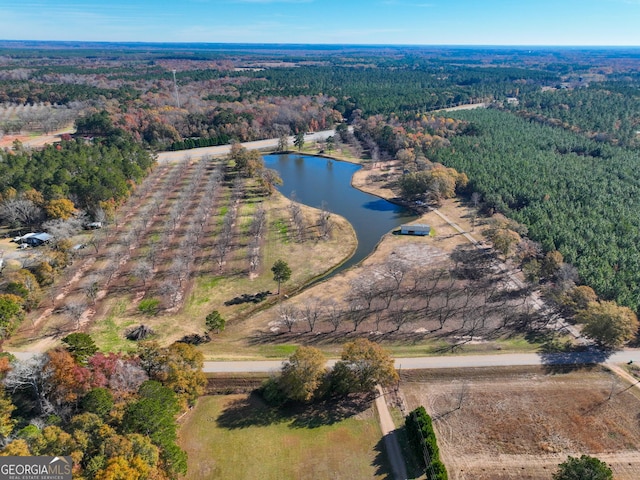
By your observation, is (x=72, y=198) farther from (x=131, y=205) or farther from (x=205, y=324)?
(x=205, y=324)

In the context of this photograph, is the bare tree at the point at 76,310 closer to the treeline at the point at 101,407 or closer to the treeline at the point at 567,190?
the treeline at the point at 101,407

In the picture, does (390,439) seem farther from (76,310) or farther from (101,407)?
(76,310)

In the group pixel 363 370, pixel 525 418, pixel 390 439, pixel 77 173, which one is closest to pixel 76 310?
pixel 363 370

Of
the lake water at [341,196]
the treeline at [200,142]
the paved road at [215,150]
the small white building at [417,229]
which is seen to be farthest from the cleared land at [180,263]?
the treeline at [200,142]

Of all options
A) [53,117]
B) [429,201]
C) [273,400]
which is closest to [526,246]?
[429,201]

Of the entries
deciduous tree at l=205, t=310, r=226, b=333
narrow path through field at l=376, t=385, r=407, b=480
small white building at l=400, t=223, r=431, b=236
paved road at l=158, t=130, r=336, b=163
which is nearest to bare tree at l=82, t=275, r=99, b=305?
deciduous tree at l=205, t=310, r=226, b=333
